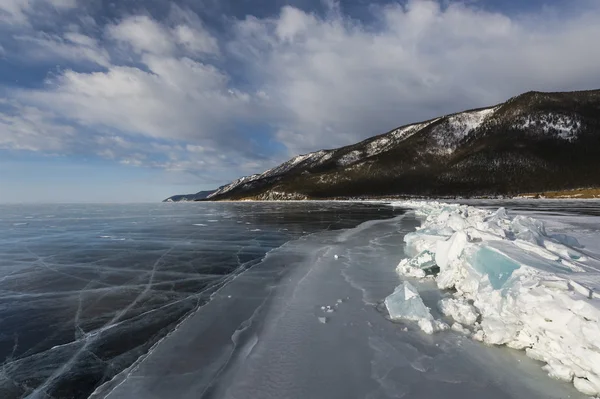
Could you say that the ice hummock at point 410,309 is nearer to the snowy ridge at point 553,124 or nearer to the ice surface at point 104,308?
the ice surface at point 104,308

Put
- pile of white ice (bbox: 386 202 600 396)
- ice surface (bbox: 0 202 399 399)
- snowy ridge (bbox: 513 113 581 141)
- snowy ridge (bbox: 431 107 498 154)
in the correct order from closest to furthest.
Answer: pile of white ice (bbox: 386 202 600 396)
ice surface (bbox: 0 202 399 399)
snowy ridge (bbox: 513 113 581 141)
snowy ridge (bbox: 431 107 498 154)

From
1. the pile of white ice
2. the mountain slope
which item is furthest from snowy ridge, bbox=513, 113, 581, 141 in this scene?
the pile of white ice

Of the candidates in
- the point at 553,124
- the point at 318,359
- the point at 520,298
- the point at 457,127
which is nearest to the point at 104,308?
the point at 318,359

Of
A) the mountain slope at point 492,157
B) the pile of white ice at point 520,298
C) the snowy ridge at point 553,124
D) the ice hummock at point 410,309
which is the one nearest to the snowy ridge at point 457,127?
the mountain slope at point 492,157

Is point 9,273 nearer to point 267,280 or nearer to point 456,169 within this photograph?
point 267,280

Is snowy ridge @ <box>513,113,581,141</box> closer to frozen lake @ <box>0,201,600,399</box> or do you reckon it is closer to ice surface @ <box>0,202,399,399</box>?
ice surface @ <box>0,202,399,399</box>

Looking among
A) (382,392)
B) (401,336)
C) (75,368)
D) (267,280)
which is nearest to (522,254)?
(401,336)
